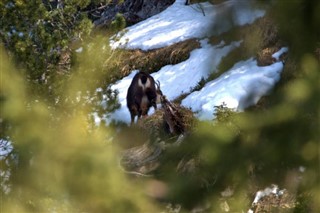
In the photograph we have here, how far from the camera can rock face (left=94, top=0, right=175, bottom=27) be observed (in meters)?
21.8

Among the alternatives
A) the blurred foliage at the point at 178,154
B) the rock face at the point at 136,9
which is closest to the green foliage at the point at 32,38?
the blurred foliage at the point at 178,154

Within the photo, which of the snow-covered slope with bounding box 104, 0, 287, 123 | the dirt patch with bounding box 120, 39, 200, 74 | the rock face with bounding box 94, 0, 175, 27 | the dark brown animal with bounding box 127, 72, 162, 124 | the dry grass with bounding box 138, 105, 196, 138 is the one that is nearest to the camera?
the snow-covered slope with bounding box 104, 0, 287, 123

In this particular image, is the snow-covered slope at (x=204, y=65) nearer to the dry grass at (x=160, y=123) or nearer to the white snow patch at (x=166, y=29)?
the white snow patch at (x=166, y=29)

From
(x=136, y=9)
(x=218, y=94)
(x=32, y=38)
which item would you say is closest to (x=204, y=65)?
(x=32, y=38)

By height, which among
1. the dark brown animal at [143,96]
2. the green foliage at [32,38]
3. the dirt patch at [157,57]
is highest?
the green foliage at [32,38]

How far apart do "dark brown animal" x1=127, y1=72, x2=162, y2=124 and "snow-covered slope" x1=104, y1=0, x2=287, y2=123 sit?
283mm

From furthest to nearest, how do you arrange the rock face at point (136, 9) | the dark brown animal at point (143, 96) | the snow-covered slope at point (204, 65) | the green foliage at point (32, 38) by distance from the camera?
the rock face at point (136, 9) < the dark brown animal at point (143, 96) < the green foliage at point (32, 38) < the snow-covered slope at point (204, 65)

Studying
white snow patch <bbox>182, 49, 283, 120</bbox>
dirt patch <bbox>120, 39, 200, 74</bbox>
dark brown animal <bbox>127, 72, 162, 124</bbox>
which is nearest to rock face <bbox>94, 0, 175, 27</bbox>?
dirt patch <bbox>120, 39, 200, 74</bbox>

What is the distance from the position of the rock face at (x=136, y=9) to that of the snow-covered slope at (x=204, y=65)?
6.35ft

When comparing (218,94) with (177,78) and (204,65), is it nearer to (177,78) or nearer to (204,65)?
(177,78)

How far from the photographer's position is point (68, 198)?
2.52 meters

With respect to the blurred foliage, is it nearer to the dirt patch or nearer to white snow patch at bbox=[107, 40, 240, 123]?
white snow patch at bbox=[107, 40, 240, 123]

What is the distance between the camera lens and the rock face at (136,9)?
21756 millimetres

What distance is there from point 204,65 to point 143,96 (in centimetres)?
1026
